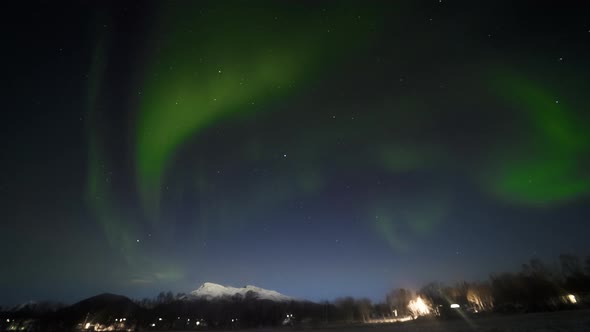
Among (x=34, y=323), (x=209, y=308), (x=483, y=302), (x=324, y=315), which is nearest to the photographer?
(x=483, y=302)

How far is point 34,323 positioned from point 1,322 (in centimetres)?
2215

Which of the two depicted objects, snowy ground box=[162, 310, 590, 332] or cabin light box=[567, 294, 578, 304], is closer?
snowy ground box=[162, 310, 590, 332]

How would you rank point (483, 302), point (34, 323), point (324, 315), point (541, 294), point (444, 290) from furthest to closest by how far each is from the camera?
point (324, 315)
point (444, 290)
point (34, 323)
point (483, 302)
point (541, 294)

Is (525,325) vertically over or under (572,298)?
under

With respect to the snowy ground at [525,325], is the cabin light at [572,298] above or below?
above

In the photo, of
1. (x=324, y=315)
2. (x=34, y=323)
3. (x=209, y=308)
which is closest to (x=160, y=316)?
(x=209, y=308)

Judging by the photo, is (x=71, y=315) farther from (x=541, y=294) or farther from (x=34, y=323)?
(x=541, y=294)

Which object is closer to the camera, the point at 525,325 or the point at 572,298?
the point at 525,325

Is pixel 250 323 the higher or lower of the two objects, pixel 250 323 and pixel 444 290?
the lower

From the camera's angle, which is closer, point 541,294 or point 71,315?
point 541,294

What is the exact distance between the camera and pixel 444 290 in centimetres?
17025

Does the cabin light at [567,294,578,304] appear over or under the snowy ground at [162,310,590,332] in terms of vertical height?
over

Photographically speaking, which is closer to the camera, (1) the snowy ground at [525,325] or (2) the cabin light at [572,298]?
(1) the snowy ground at [525,325]

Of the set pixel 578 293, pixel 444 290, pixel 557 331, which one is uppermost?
pixel 444 290
